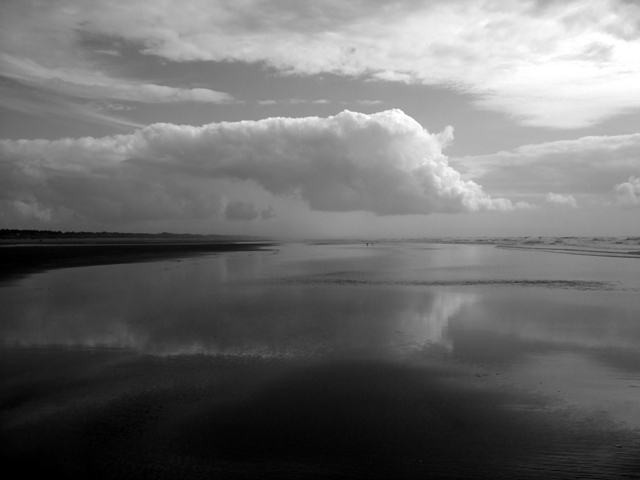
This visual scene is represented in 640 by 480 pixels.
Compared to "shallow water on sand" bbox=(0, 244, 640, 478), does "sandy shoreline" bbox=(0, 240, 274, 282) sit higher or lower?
higher

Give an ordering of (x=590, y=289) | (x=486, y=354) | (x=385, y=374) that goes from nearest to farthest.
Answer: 1. (x=385, y=374)
2. (x=486, y=354)
3. (x=590, y=289)

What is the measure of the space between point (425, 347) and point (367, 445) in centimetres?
560

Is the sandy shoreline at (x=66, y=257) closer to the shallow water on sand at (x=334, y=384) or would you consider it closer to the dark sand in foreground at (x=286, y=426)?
the shallow water on sand at (x=334, y=384)

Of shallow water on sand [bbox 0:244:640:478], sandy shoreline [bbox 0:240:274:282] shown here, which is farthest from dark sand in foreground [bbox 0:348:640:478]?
sandy shoreline [bbox 0:240:274:282]

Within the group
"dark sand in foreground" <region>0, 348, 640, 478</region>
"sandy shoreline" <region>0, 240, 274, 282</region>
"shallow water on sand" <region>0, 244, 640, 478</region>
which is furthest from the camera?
"sandy shoreline" <region>0, 240, 274, 282</region>

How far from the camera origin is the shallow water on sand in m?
5.89

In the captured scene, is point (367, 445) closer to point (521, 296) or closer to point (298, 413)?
point (298, 413)

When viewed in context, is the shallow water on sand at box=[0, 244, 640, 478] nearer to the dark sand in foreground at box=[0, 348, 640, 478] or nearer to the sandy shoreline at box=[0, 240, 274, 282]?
the dark sand in foreground at box=[0, 348, 640, 478]

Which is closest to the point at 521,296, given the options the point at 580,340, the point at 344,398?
the point at 580,340

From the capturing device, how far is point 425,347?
1136 cm

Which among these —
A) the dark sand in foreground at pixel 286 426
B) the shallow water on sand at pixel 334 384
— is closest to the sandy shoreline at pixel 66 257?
the shallow water on sand at pixel 334 384

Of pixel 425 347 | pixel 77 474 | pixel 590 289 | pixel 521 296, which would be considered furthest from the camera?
pixel 590 289

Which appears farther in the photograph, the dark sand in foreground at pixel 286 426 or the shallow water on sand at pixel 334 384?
the shallow water on sand at pixel 334 384

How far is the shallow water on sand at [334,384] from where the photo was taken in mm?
5895
